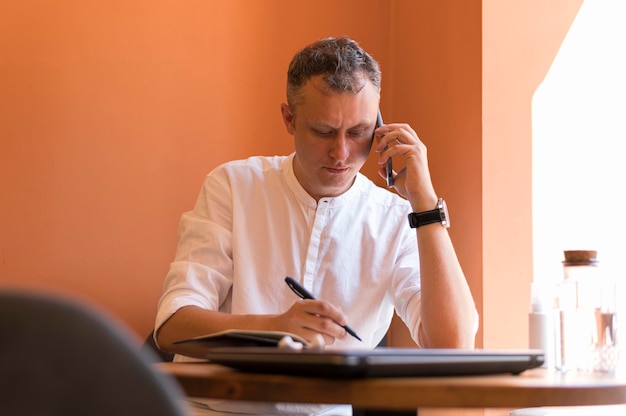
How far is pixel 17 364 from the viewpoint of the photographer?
44cm

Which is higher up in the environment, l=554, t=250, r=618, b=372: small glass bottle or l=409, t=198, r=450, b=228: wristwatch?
l=409, t=198, r=450, b=228: wristwatch

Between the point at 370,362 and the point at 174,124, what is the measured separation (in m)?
1.83

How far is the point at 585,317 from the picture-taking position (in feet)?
4.50

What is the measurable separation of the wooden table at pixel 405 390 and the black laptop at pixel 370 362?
0.01 meters

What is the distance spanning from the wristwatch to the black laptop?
799mm

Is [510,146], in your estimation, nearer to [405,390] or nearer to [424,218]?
[424,218]

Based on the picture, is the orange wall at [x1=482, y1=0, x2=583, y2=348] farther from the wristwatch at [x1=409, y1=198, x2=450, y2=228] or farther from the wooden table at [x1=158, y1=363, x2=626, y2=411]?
the wooden table at [x1=158, y1=363, x2=626, y2=411]

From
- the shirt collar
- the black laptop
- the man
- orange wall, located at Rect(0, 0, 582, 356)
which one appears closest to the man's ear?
the man

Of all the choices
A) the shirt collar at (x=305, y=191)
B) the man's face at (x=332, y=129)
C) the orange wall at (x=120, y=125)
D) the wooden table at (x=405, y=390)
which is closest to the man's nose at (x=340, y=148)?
the man's face at (x=332, y=129)

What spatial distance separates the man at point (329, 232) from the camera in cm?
184

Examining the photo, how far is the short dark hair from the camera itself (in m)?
1.92

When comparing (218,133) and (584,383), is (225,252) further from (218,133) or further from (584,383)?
(584,383)

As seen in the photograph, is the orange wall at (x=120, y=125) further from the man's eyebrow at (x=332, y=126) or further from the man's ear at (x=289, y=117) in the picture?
the man's eyebrow at (x=332, y=126)

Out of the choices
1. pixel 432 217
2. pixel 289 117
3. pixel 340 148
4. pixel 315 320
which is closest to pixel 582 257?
pixel 315 320
